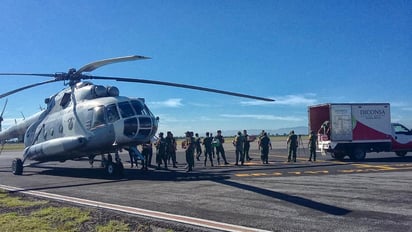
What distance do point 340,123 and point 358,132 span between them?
1268mm

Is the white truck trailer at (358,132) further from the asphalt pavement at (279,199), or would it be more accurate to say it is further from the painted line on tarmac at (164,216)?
the painted line on tarmac at (164,216)

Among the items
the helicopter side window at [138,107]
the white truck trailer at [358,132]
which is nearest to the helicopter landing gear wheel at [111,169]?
the helicopter side window at [138,107]

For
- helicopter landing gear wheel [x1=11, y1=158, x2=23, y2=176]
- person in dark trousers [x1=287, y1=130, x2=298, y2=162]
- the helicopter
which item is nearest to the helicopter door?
the helicopter

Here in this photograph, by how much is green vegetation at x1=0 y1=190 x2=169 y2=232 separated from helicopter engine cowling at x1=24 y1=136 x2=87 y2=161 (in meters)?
6.35

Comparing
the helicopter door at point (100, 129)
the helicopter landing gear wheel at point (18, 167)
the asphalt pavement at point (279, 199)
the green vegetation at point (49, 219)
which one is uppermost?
the helicopter door at point (100, 129)

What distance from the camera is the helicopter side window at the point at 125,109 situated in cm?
1483

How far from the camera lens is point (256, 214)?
745cm

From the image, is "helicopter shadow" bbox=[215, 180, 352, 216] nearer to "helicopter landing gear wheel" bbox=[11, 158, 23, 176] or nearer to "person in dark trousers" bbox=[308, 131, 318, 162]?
Answer: "person in dark trousers" bbox=[308, 131, 318, 162]

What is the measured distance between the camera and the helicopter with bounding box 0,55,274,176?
14.7m

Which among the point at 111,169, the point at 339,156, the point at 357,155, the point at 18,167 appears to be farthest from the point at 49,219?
the point at 339,156

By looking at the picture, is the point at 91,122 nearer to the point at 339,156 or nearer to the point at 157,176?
the point at 157,176

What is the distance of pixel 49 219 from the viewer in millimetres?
7312

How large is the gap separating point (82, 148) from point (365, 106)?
15.8 meters

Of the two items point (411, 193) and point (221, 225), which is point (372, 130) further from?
point (221, 225)
